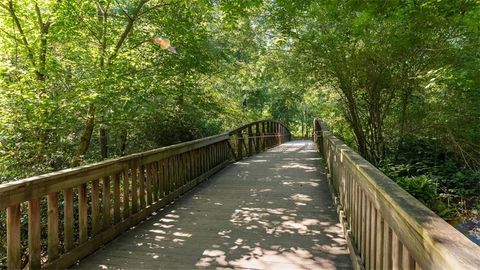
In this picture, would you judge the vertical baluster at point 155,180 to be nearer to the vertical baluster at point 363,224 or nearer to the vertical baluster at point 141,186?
the vertical baluster at point 141,186

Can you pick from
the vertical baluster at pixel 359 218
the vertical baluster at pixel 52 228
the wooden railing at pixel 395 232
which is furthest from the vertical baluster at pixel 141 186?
the vertical baluster at pixel 359 218

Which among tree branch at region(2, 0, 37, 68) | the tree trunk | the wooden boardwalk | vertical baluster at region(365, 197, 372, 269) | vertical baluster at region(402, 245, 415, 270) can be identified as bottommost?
the wooden boardwalk

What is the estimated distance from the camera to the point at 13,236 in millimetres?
2469

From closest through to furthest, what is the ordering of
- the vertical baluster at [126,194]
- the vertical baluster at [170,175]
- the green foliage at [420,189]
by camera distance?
the vertical baluster at [126,194] → the vertical baluster at [170,175] → the green foliage at [420,189]

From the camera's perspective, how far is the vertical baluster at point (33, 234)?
8.61ft

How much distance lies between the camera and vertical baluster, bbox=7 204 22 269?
2455 mm

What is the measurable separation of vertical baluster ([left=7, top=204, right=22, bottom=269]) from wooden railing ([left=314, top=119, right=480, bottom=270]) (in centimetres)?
229

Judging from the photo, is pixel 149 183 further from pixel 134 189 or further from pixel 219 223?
pixel 219 223

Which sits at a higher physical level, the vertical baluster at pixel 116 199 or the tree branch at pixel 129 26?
the tree branch at pixel 129 26

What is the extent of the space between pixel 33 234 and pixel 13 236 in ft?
0.61

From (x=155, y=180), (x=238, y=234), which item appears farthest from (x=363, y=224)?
(x=155, y=180)

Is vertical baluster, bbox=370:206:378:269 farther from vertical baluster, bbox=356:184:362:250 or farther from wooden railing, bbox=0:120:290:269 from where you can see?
wooden railing, bbox=0:120:290:269

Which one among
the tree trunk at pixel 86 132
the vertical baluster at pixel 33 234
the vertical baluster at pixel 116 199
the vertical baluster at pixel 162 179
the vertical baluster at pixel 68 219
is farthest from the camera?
the tree trunk at pixel 86 132

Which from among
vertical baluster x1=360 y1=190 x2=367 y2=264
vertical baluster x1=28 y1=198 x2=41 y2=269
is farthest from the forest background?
vertical baluster x1=360 y1=190 x2=367 y2=264
